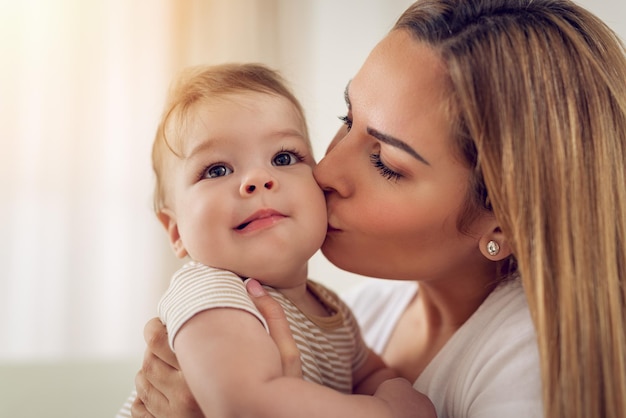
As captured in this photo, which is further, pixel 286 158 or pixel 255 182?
pixel 286 158

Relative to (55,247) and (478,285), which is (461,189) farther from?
(55,247)

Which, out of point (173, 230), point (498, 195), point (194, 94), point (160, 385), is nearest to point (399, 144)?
point (498, 195)

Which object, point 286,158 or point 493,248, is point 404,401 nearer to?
point 493,248

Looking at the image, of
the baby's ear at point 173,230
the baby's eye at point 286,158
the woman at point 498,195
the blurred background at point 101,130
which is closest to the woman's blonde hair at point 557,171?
the woman at point 498,195

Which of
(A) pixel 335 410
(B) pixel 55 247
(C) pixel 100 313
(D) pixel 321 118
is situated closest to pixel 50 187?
(B) pixel 55 247

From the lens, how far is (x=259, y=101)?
1589 millimetres

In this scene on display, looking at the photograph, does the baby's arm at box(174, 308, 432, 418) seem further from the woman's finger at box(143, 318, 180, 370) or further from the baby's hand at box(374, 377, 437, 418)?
the woman's finger at box(143, 318, 180, 370)

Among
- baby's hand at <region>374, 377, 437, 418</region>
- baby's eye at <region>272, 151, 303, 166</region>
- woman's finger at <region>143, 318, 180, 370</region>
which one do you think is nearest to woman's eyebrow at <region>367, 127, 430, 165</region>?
baby's eye at <region>272, 151, 303, 166</region>

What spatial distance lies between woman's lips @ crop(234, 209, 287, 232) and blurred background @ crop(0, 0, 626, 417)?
184 cm

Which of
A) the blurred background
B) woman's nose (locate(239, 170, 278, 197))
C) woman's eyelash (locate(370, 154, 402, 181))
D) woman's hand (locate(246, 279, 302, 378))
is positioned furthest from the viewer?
the blurred background

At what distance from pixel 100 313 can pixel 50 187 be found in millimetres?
641

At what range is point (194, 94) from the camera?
1.59 m

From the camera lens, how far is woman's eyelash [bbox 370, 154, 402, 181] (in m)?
1.56

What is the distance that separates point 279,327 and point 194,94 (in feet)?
1.79
